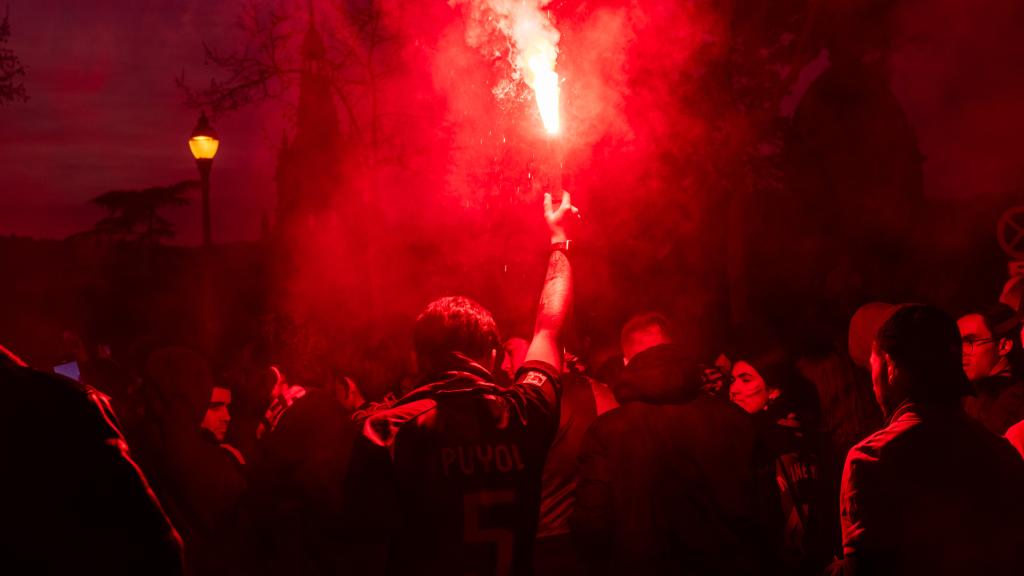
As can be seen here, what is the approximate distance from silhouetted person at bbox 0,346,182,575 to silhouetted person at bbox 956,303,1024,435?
15.3 feet

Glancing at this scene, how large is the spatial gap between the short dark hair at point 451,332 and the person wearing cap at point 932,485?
1.46 metres

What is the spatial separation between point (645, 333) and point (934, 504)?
209cm

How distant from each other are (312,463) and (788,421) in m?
3.56

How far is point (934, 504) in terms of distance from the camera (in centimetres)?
320

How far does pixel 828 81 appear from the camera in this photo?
26828mm

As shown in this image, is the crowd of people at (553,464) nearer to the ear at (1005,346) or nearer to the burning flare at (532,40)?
the ear at (1005,346)

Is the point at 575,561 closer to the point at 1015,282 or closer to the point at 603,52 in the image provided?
the point at 1015,282

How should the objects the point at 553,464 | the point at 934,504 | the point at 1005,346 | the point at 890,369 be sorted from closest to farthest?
the point at 934,504, the point at 890,369, the point at 553,464, the point at 1005,346

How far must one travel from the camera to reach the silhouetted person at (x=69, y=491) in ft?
5.39

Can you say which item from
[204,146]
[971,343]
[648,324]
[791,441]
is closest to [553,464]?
[648,324]

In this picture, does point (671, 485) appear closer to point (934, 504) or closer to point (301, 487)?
point (934, 504)

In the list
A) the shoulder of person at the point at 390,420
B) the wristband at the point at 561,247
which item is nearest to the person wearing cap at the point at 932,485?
the wristband at the point at 561,247

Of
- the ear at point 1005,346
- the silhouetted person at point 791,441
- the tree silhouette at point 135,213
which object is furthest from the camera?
the tree silhouette at point 135,213

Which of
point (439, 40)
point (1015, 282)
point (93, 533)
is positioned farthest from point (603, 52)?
point (93, 533)
